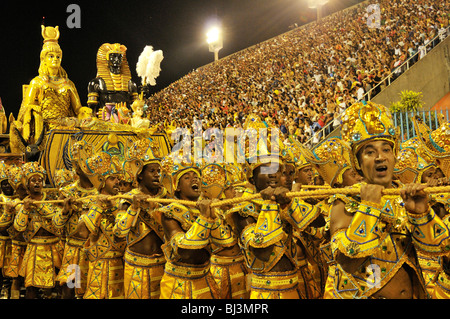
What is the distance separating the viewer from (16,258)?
24.2 feet

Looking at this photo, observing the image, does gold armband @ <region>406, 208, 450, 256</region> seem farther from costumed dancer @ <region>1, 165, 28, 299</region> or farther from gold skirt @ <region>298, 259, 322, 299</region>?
costumed dancer @ <region>1, 165, 28, 299</region>

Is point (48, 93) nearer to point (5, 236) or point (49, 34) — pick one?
point (49, 34)

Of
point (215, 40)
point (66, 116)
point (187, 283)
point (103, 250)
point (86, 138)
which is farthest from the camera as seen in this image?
point (215, 40)

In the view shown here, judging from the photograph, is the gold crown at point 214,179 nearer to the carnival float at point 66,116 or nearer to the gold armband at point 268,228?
the gold armband at point 268,228

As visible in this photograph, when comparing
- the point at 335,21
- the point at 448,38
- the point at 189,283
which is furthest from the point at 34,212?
the point at 335,21

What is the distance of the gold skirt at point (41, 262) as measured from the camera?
660cm

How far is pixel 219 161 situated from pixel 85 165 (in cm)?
237

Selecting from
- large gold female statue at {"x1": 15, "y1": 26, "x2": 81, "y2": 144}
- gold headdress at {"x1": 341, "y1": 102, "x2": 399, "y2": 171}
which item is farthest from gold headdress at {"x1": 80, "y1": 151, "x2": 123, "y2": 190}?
large gold female statue at {"x1": 15, "y1": 26, "x2": 81, "y2": 144}

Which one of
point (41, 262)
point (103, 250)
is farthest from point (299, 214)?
point (41, 262)

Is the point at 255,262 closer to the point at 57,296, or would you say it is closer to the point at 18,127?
the point at 57,296

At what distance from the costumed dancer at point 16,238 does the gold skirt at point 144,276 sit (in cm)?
328

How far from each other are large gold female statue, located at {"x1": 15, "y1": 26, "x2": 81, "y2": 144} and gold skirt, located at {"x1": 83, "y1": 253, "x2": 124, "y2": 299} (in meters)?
6.00

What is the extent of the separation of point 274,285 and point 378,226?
3.53 feet

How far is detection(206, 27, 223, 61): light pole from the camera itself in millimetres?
26781
